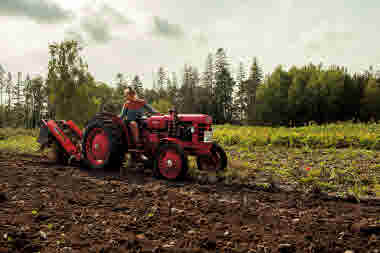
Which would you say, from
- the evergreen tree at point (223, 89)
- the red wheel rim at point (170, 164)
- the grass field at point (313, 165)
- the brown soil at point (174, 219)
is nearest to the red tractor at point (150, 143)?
the red wheel rim at point (170, 164)

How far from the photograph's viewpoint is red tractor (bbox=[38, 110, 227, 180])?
5.70 metres

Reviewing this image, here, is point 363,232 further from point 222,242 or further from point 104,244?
point 104,244

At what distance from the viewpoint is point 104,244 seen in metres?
2.81

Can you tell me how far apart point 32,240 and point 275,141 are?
31.4 ft

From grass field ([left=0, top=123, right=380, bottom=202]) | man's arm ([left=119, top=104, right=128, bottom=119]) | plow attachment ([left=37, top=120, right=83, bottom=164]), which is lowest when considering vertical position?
grass field ([left=0, top=123, right=380, bottom=202])

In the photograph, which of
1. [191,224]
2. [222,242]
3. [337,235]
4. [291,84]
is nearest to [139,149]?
[191,224]

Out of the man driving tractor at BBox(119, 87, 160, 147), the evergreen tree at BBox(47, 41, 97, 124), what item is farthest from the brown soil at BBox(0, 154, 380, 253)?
the evergreen tree at BBox(47, 41, 97, 124)

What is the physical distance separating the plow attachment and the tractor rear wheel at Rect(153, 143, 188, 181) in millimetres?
2381

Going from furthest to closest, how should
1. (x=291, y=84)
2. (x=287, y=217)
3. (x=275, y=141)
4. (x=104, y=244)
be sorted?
(x=291, y=84)
(x=275, y=141)
(x=287, y=217)
(x=104, y=244)

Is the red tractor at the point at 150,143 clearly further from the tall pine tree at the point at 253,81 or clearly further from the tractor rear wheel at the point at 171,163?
the tall pine tree at the point at 253,81

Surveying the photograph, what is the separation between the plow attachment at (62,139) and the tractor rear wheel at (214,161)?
292cm

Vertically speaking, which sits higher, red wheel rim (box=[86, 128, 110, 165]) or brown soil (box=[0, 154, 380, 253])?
red wheel rim (box=[86, 128, 110, 165])

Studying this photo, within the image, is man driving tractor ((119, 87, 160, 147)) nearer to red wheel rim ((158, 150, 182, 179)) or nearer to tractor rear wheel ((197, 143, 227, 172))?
red wheel rim ((158, 150, 182, 179))

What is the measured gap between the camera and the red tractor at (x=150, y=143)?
18.7 feet
